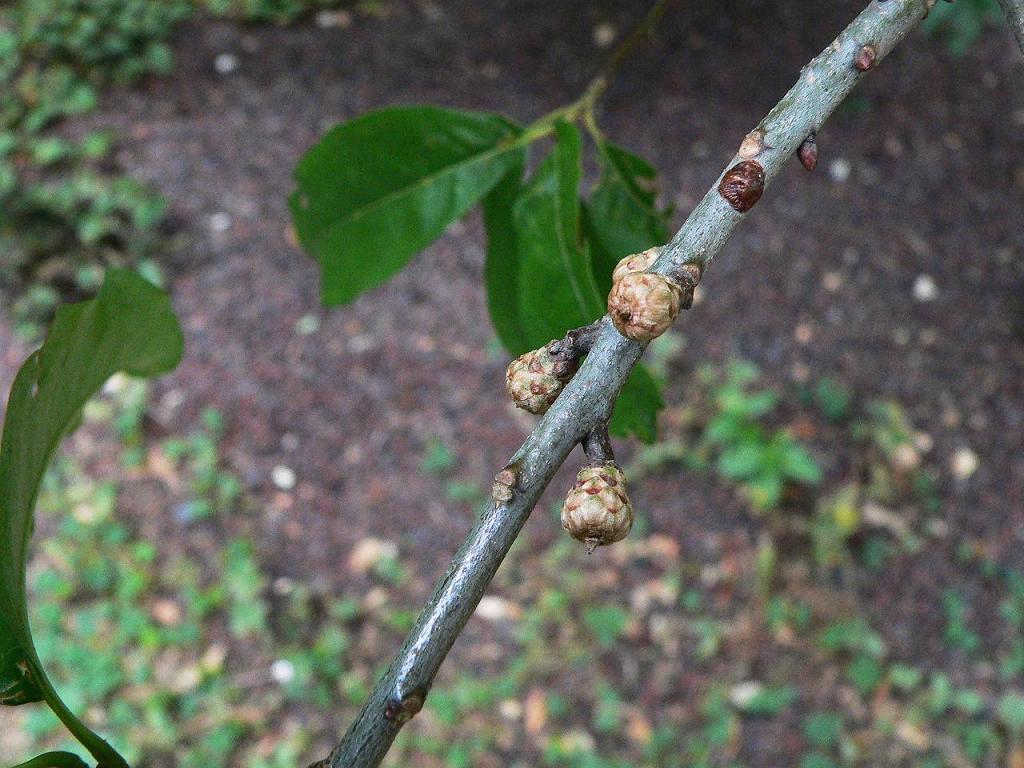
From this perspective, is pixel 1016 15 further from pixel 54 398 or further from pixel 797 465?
pixel 797 465

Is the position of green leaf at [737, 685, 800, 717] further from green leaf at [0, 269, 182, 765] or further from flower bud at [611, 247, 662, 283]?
flower bud at [611, 247, 662, 283]

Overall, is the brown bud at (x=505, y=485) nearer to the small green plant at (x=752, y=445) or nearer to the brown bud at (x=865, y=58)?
the brown bud at (x=865, y=58)

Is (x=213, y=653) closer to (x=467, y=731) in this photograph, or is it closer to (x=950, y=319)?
(x=467, y=731)

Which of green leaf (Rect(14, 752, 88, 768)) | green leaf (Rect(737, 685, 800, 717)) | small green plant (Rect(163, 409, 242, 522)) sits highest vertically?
green leaf (Rect(14, 752, 88, 768))

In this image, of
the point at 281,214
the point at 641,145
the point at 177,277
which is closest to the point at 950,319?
the point at 641,145

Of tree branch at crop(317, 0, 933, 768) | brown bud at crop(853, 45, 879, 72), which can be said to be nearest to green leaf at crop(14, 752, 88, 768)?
tree branch at crop(317, 0, 933, 768)

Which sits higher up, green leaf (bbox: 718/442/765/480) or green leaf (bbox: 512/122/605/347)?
green leaf (bbox: 512/122/605/347)
